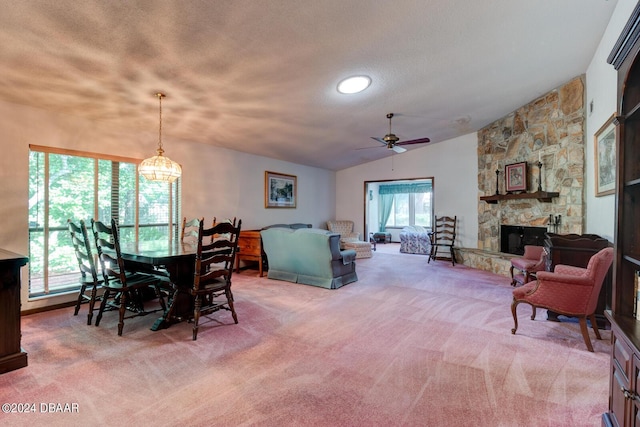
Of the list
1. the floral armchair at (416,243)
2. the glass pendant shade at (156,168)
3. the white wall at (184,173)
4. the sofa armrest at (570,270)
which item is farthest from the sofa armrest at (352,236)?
the glass pendant shade at (156,168)

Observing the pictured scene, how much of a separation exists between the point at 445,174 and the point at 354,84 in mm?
4529

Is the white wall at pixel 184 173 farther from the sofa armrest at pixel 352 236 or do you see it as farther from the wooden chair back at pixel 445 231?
the wooden chair back at pixel 445 231

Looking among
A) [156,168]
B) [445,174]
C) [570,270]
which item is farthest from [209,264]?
[445,174]

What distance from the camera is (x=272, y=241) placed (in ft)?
16.1

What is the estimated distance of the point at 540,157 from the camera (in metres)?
5.08

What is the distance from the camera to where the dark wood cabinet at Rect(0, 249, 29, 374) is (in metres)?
2.20

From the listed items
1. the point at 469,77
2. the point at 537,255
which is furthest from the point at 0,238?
the point at 537,255

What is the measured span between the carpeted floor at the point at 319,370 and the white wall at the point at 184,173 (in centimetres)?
133

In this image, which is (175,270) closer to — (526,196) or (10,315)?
(10,315)

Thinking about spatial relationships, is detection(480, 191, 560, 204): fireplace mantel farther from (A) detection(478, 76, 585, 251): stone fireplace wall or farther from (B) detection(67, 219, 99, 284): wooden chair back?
(B) detection(67, 219, 99, 284): wooden chair back

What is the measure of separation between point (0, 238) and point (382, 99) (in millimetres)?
4833

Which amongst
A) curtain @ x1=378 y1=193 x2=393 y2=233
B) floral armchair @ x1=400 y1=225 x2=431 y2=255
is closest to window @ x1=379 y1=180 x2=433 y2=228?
curtain @ x1=378 y1=193 x2=393 y2=233

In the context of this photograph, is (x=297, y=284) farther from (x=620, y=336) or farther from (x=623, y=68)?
(x=623, y=68)

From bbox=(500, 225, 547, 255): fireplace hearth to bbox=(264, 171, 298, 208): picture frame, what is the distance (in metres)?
4.63
